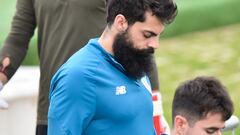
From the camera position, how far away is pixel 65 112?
13.8ft

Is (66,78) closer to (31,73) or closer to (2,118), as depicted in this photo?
(2,118)

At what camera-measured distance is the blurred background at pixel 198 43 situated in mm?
10641

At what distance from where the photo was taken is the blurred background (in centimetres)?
1064

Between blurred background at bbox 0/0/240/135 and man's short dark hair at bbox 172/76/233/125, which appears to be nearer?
man's short dark hair at bbox 172/76/233/125

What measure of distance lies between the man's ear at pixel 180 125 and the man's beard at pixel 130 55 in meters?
0.62

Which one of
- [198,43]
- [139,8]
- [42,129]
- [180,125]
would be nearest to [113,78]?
[139,8]

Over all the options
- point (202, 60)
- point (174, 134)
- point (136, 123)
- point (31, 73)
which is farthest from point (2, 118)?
point (202, 60)

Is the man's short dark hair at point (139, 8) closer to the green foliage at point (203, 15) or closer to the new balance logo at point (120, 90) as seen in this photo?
the new balance logo at point (120, 90)

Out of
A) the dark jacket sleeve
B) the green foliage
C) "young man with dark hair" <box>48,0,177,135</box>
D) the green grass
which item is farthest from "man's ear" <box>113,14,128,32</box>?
the green foliage

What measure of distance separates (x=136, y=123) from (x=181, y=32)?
7.89 metres

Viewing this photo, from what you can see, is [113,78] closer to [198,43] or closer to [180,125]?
[180,125]

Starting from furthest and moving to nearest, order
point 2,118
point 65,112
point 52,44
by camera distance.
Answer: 1. point 2,118
2. point 52,44
3. point 65,112

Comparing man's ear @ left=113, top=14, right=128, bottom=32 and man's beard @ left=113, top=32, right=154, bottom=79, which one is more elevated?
man's ear @ left=113, top=14, right=128, bottom=32

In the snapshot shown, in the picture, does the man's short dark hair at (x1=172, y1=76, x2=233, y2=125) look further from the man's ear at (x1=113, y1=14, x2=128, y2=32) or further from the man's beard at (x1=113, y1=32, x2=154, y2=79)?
the man's ear at (x1=113, y1=14, x2=128, y2=32)
